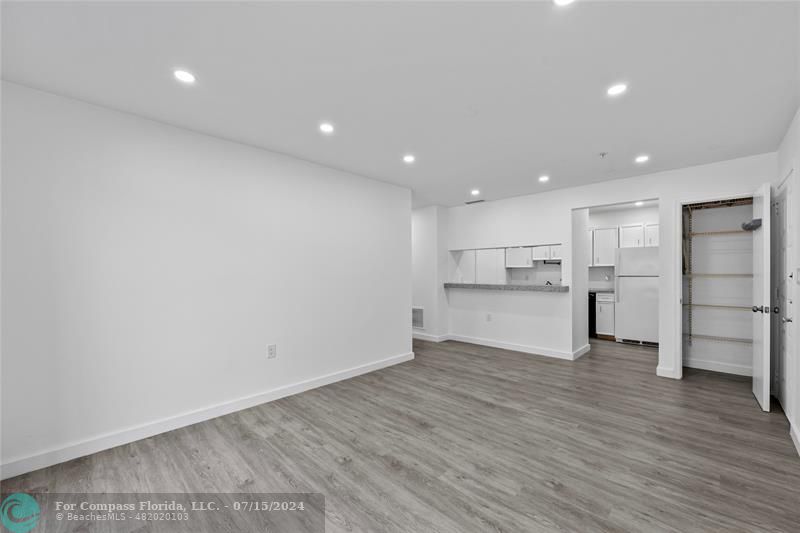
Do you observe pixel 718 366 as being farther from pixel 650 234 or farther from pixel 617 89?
pixel 617 89

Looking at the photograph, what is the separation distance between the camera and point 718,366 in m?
4.35

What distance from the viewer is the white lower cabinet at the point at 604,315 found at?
6.20 metres

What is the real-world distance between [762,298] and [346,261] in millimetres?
4223

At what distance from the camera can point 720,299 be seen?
171 inches

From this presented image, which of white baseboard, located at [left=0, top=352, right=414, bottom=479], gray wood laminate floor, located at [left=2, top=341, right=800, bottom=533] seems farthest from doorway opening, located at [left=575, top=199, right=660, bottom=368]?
white baseboard, located at [left=0, top=352, right=414, bottom=479]

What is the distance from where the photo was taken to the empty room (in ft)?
5.75

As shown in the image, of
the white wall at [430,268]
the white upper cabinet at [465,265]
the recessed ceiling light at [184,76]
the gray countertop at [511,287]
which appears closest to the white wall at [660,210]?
the gray countertop at [511,287]

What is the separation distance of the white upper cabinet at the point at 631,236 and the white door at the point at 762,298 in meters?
2.67

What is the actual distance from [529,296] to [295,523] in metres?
4.60

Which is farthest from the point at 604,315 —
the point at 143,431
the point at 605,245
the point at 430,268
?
the point at 143,431

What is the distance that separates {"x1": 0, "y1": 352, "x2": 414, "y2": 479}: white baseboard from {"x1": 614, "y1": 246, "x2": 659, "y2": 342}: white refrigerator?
16.9ft

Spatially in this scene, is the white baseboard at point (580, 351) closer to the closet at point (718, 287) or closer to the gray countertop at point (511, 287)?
the gray countertop at point (511, 287)

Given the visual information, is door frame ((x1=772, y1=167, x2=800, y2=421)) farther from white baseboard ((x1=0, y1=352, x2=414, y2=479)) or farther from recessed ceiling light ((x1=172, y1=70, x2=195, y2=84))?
recessed ceiling light ((x1=172, y1=70, x2=195, y2=84))

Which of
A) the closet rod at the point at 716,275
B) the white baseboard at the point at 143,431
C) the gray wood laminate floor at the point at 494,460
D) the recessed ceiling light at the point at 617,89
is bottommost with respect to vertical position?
the gray wood laminate floor at the point at 494,460
